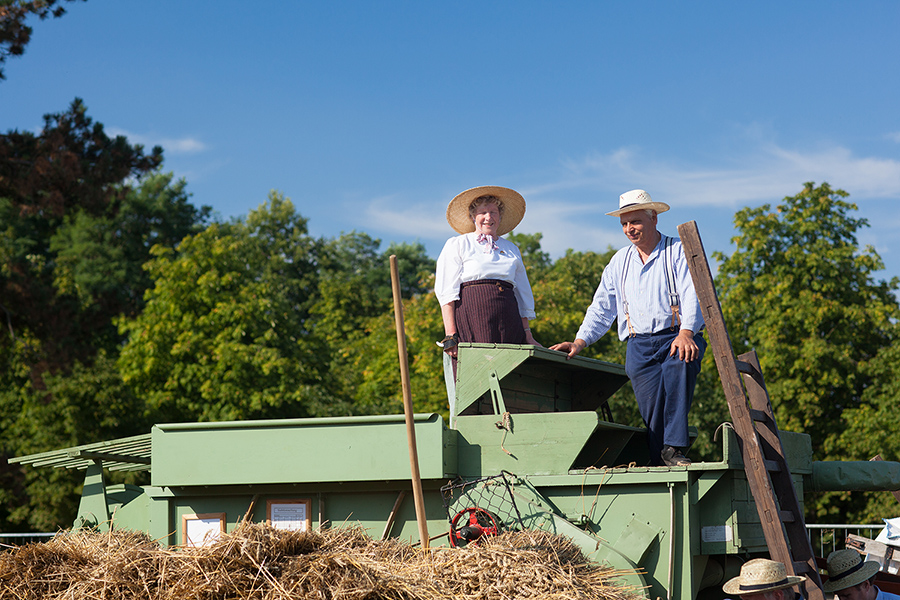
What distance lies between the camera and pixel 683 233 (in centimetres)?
539

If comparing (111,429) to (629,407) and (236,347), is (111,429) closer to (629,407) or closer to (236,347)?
(236,347)

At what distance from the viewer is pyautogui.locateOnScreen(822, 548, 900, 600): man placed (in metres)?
5.46

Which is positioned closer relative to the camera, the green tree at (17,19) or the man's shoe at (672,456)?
the man's shoe at (672,456)

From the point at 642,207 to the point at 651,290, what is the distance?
21.3 inches

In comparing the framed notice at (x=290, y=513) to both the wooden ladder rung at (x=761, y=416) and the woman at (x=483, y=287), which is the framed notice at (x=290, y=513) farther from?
the wooden ladder rung at (x=761, y=416)

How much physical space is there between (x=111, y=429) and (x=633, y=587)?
18363 millimetres

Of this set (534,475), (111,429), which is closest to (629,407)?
(111,429)

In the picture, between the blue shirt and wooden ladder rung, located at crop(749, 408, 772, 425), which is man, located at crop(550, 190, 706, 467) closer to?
the blue shirt

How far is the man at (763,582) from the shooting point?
4.58 metres

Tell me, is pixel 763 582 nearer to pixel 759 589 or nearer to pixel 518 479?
pixel 759 589

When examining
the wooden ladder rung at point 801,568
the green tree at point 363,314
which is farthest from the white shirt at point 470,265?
the green tree at point 363,314

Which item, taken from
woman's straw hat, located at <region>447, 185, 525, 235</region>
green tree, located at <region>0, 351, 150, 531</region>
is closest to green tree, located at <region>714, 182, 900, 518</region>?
green tree, located at <region>0, 351, 150, 531</region>

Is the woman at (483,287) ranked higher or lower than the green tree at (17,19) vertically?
lower

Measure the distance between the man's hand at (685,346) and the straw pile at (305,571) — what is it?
55.8 inches
